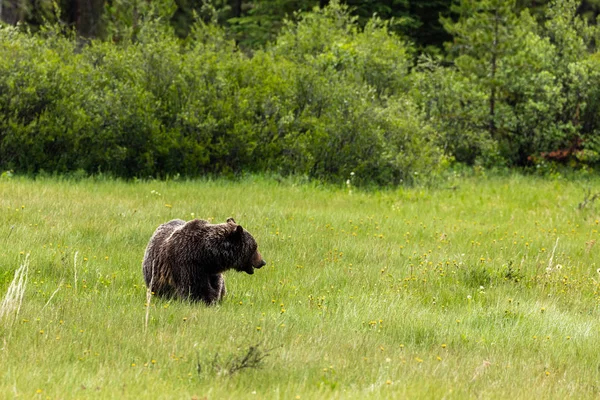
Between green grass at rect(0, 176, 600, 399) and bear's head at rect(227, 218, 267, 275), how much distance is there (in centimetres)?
39

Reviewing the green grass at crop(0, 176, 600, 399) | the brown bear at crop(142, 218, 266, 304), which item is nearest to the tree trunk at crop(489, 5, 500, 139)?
the green grass at crop(0, 176, 600, 399)

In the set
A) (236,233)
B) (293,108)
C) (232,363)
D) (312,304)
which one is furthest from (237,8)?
(232,363)

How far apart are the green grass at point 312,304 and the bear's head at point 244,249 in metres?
0.39

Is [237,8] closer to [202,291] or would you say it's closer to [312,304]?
[312,304]

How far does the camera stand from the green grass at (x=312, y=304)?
514 centimetres

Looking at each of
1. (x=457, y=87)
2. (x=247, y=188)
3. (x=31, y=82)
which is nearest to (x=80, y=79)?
(x=31, y=82)

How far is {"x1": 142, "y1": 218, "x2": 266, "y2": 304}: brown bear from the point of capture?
693cm

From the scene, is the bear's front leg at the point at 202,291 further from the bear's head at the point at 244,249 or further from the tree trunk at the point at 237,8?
the tree trunk at the point at 237,8

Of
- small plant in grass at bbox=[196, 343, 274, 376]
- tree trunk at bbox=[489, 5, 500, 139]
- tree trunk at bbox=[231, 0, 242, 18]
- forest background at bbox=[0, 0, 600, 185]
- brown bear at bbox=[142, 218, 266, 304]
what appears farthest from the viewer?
tree trunk at bbox=[231, 0, 242, 18]

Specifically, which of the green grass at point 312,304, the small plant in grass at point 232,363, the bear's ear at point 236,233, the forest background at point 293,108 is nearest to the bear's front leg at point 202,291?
the green grass at point 312,304

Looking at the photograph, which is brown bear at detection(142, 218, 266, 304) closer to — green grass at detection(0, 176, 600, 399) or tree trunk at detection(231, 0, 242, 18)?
green grass at detection(0, 176, 600, 399)

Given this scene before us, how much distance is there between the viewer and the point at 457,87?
21.7m

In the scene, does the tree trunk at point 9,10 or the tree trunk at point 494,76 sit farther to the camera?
the tree trunk at point 9,10

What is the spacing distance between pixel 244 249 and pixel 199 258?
0.41m
